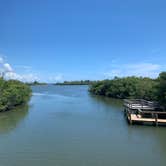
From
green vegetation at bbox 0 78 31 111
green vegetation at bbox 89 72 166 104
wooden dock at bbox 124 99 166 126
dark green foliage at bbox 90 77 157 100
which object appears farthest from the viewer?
dark green foliage at bbox 90 77 157 100

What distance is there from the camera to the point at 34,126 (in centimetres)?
2055

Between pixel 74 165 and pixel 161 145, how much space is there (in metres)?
7.10

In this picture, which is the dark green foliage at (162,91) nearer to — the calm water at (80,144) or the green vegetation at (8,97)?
the calm water at (80,144)

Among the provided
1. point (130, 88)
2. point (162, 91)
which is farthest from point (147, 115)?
point (130, 88)

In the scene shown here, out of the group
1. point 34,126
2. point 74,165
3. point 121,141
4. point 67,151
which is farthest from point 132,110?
point 74,165

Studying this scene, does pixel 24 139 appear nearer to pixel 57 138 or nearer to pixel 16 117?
pixel 57 138

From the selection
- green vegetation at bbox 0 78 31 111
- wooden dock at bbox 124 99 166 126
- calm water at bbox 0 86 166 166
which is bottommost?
calm water at bbox 0 86 166 166

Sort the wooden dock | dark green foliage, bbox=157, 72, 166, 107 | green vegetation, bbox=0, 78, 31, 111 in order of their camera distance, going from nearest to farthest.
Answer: the wooden dock < dark green foliage, bbox=157, 72, 166, 107 < green vegetation, bbox=0, 78, 31, 111

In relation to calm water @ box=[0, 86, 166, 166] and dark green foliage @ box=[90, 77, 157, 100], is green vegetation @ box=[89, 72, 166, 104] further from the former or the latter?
calm water @ box=[0, 86, 166, 166]

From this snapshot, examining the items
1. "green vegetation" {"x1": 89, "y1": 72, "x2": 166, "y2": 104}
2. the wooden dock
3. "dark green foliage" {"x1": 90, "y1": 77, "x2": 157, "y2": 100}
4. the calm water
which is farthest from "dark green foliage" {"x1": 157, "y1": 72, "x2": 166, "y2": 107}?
"dark green foliage" {"x1": 90, "y1": 77, "x2": 157, "y2": 100}

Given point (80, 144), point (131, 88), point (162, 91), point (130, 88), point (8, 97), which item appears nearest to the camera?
point (80, 144)

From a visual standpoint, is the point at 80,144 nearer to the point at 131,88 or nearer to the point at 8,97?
the point at 8,97

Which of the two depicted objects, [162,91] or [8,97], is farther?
[8,97]

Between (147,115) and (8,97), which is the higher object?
(8,97)
